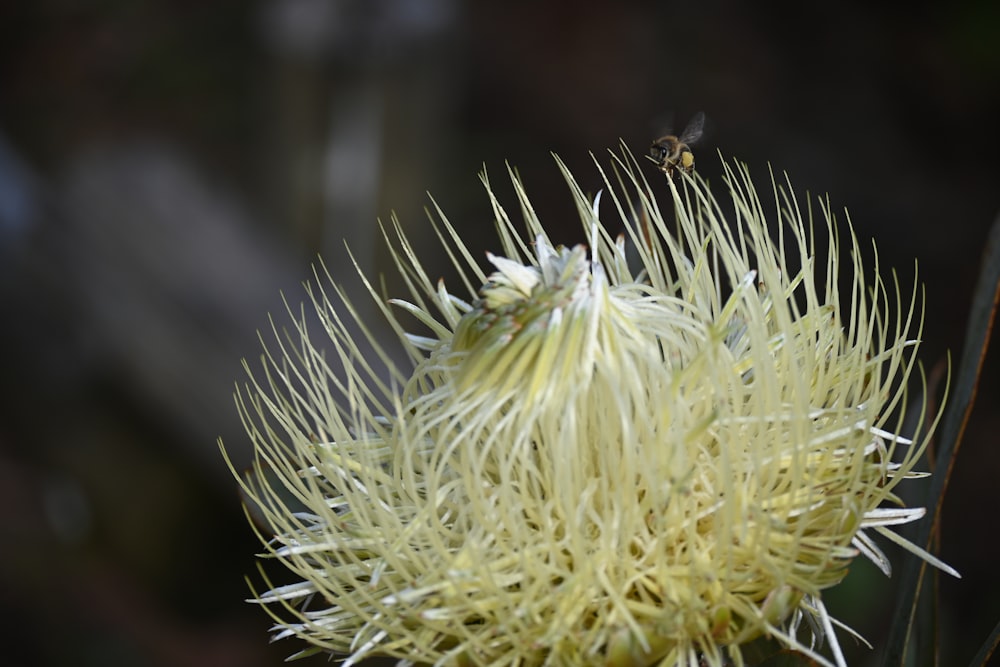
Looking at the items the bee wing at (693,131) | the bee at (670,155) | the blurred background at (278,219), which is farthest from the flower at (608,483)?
the blurred background at (278,219)

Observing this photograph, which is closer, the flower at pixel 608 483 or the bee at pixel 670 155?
the flower at pixel 608 483

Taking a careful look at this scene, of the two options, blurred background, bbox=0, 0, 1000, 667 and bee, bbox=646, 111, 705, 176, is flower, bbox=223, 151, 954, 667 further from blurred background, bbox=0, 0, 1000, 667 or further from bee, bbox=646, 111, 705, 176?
blurred background, bbox=0, 0, 1000, 667

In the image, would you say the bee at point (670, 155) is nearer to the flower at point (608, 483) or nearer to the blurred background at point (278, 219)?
the flower at point (608, 483)

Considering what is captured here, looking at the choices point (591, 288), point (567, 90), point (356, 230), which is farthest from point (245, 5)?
point (591, 288)

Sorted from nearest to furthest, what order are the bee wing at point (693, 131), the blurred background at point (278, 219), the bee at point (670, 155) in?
1. the bee at point (670, 155)
2. the bee wing at point (693, 131)
3. the blurred background at point (278, 219)

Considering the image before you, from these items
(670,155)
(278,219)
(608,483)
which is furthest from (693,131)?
(278,219)

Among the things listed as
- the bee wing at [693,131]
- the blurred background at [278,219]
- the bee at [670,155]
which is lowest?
the bee at [670,155]
